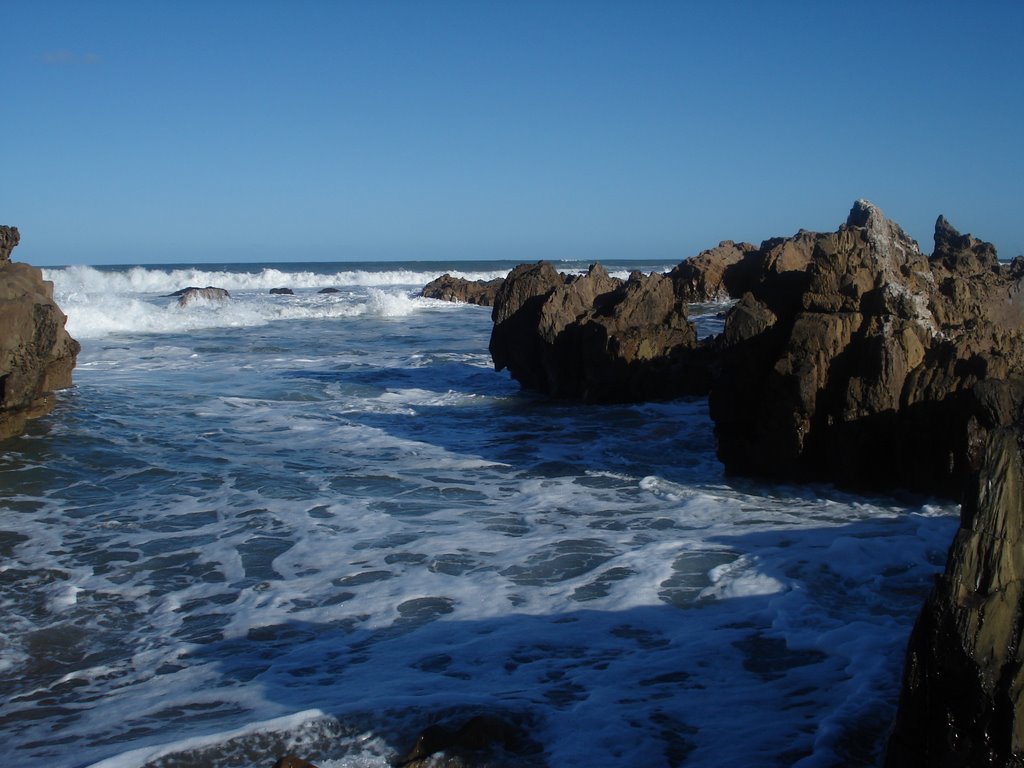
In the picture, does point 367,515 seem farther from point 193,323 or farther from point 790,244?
point 193,323

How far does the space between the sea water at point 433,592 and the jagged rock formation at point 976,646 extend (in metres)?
0.74

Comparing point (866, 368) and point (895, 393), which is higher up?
point (866, 368)

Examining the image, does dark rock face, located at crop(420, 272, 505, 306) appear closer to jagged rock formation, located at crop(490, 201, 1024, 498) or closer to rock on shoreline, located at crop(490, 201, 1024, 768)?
rock on shoreline, located at crop(490, 201, 1024, 768)

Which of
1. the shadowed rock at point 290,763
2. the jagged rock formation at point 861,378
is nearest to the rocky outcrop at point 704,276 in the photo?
the jagged rock formation at point 861,378

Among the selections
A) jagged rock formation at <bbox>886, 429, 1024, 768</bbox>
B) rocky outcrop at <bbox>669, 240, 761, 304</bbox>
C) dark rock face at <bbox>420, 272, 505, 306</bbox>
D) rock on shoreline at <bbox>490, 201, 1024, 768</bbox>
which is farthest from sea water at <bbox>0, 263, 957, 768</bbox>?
dark rock face at <bbox>420, 272, 505, 306</bbox>

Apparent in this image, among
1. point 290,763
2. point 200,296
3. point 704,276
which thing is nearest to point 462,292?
point 200,296

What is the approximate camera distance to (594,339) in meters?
13.1

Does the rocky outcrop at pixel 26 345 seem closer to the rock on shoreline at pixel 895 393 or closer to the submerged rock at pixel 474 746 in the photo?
the rock on shoreline at pixel 895 393

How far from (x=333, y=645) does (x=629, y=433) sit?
644cm

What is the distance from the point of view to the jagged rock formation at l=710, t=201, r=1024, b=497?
7566mm

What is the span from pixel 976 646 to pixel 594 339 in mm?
10354

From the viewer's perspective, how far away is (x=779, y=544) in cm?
651

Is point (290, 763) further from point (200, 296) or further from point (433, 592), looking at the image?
point (200, 296)

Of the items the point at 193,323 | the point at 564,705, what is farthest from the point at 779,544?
the point at 193,323
